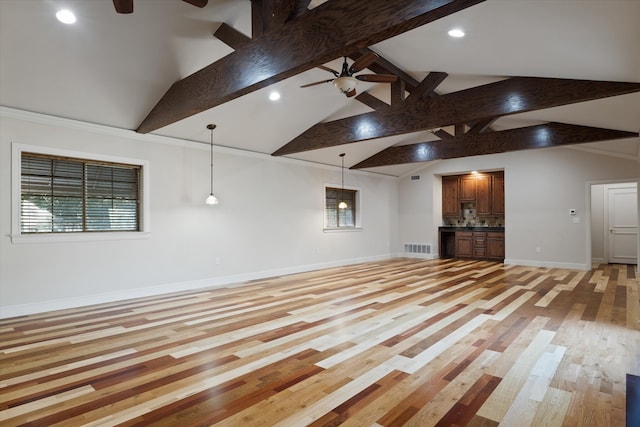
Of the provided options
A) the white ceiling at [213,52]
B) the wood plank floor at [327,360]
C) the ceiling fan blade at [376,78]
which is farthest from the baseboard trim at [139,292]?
the ceiling fan blade at [376,78]

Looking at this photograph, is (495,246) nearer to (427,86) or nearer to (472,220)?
(472,220)

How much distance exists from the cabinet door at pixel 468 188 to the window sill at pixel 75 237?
27.3 feet

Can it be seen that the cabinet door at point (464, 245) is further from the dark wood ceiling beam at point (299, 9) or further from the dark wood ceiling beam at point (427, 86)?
the dark wood ceiling beam at point (299, 9)

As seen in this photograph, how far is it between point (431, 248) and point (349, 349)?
301 inches

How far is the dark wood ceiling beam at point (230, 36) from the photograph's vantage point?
397cm

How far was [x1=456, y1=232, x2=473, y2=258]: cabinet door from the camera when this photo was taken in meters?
10.1

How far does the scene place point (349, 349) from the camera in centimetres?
324

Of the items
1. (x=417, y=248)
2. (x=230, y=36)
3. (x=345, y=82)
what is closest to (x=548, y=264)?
(x=417, y=248)

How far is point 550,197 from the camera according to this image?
27.8ft

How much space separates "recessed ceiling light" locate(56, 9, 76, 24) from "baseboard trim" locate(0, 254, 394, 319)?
10.9ft

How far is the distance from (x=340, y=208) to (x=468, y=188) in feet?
12.8

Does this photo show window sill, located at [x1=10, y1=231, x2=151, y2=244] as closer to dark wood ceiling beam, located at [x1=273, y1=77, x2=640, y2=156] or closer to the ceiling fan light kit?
dark wood ceiling beam, located at [x1=273, y1=77, x2=640, y2=156]

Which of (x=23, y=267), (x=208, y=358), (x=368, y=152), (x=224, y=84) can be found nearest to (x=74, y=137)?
(x=23, y=267)

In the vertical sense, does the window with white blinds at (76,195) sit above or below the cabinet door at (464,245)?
above
